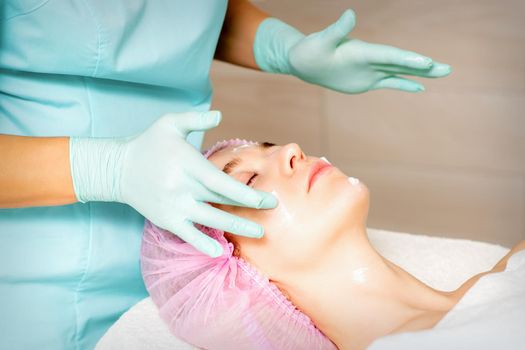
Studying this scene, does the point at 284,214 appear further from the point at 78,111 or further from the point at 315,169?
the point at 78,111

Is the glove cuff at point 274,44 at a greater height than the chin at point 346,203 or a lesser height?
greater

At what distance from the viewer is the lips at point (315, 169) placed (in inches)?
51.4

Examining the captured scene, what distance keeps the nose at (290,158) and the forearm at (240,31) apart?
0.51 metres

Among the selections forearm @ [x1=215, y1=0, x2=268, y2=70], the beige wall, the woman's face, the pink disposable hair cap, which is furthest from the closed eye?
the beige wall

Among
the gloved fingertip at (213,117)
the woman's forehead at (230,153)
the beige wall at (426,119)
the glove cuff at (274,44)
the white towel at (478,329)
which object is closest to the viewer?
the white towel at (478,329)

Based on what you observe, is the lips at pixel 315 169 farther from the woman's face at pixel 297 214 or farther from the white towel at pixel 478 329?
the white towel at pixel 478 329

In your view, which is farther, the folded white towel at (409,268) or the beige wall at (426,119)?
the beige wall at (426,119)

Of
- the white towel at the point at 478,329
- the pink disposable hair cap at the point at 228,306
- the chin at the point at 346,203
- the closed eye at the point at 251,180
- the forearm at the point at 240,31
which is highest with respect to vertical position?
the forearm at the point at 240,31

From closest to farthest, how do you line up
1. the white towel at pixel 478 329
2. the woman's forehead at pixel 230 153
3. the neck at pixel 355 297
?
the white towel at pixel 478 329
the neck at pixel 355 297
the woman's forehead at pixel 230 153

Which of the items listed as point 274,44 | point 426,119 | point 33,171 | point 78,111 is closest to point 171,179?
point 33,171

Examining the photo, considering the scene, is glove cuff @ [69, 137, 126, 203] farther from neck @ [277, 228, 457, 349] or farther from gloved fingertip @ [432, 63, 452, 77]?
gloved fingertip @ [432, 63, 452, 77]

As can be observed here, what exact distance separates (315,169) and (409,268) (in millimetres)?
425

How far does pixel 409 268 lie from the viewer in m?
1.59

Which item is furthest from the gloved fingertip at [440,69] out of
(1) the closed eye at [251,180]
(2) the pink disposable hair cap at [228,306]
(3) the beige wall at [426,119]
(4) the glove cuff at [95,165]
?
(3) the beige wall at [426,119]
